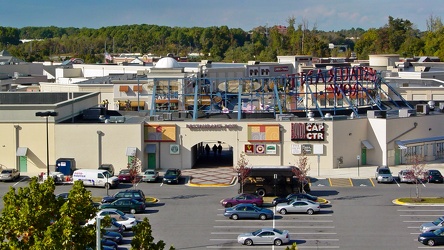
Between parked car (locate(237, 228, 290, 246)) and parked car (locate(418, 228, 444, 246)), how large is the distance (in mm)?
4937

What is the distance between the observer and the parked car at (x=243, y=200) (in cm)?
3747

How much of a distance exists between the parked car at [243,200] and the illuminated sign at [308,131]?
33.5 feet

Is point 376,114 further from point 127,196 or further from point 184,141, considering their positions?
point 127,196

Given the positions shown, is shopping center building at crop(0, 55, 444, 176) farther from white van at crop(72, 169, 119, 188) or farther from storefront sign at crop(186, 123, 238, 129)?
white van at crop(72, 169, 119, 188)

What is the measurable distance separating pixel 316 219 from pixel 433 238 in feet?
20.2

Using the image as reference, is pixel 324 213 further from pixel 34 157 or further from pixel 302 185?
pixel 34 157

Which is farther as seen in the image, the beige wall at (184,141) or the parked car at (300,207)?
the beige wall at (184,141)

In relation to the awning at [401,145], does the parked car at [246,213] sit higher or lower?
lower

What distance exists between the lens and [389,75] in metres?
81.4

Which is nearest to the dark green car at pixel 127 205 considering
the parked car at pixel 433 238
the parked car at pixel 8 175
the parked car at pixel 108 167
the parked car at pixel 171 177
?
the parked car at pixel 171 177

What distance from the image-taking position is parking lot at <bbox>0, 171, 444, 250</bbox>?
3139cm

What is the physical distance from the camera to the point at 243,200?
123 feet

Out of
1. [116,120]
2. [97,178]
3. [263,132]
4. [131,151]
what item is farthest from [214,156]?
[97,178]

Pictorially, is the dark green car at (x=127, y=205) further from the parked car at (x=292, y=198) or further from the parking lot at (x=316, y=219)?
the parked car at (x=292, y=198)
